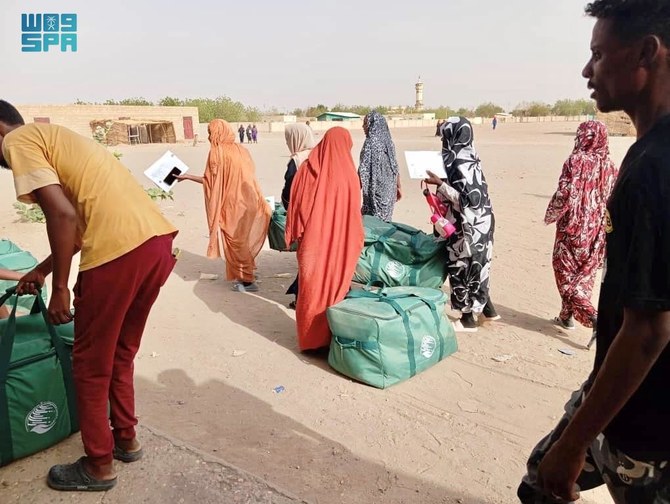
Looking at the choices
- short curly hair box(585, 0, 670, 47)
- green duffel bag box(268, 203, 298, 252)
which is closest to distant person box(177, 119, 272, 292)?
green duffel bag box(268, 203, 298, 252)

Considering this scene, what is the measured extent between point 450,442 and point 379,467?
508 mm

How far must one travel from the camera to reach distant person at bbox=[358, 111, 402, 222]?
20.0 ft

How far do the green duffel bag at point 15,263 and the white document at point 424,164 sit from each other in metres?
3.36

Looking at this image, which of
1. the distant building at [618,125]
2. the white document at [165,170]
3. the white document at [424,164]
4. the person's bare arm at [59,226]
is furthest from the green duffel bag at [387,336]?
the distant building at [618,125]

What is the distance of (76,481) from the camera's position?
94.6 inches

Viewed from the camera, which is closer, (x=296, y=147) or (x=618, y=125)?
(x=296, y=147)

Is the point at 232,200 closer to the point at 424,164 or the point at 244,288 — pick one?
the point at 244,288

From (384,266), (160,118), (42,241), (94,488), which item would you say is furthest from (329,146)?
(160,118)

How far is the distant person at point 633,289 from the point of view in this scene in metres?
1.07

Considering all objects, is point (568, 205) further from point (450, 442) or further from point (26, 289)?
point (26, 289)

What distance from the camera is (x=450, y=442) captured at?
302cm

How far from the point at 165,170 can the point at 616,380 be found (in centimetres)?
535

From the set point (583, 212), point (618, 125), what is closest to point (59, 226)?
point (583, 212)

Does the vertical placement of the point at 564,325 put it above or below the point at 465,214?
below
